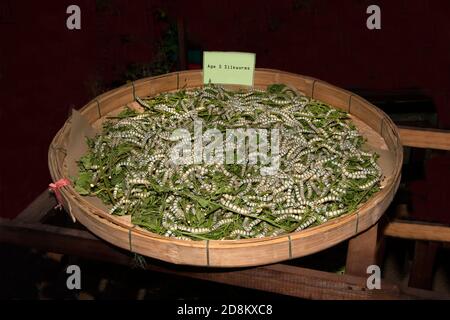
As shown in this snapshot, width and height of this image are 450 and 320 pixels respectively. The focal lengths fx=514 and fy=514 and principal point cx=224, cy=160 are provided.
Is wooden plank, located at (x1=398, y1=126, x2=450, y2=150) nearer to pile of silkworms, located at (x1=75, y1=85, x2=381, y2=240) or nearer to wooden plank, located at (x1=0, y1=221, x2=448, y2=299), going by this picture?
pile of silkworms, located at (x1=75, y1=85, x2=381, y2=240)

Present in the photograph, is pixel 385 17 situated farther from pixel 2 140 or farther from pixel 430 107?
pixel 2 140

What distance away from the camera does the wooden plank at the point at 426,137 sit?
109 inches

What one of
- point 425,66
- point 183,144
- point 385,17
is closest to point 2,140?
point 183,144

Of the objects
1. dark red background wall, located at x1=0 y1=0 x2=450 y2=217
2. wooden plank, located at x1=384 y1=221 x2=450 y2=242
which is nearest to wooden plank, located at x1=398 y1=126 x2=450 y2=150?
wooden plank, located at x1=384 y1=221 x2=450 y2=242

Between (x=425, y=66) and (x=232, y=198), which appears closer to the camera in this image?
(x=232, y=198)

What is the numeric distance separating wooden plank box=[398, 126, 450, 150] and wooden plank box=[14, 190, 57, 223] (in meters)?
1.88

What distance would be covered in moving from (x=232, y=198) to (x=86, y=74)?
2446mm

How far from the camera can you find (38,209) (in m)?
2.51

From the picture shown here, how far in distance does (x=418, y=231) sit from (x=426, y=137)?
55cm

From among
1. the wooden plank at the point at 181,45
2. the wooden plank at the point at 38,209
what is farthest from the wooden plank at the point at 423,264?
the wooden plank at the point at 181,45

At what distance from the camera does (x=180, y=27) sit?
14.1ft

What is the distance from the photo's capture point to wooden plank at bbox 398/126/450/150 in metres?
2.77
